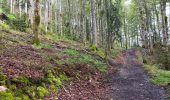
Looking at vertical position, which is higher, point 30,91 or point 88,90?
point 30,91

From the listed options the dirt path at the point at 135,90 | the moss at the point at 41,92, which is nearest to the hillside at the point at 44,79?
the moss at the point at 41,92

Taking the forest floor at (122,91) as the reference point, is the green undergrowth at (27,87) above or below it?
Answer: above

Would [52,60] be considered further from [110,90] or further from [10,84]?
[10,84]

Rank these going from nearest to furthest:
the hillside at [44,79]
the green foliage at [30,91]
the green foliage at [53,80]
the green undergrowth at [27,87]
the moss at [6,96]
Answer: the moss at [6,96] → the green undergrowth at [27,87] → the green foliage at [30,91] → the hillside at [44,79] → the green foliage at [53,80]

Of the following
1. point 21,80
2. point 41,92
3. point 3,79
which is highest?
point 3,79

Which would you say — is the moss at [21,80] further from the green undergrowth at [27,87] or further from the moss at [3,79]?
the moss at [3,79]

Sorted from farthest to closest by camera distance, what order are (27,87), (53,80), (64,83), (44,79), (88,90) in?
(88,90) → (64,83) → (53,80) → (44,79) → (27,87)

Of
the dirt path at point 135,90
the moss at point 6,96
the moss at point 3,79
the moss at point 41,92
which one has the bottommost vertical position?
the dirt path at point 135,90

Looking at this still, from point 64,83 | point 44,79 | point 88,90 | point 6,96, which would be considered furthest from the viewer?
point 88,90

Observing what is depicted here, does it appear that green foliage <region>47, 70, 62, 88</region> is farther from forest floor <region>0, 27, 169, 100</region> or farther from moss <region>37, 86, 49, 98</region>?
moss <region>37, 86, 49, 98</region>

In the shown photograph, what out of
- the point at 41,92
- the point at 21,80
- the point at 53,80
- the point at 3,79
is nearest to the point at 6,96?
the point at 3,79

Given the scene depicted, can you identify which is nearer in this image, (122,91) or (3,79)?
(3,79)

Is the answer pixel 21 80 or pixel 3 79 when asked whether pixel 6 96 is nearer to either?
pixel 3 79

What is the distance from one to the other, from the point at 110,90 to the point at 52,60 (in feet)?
11.5
